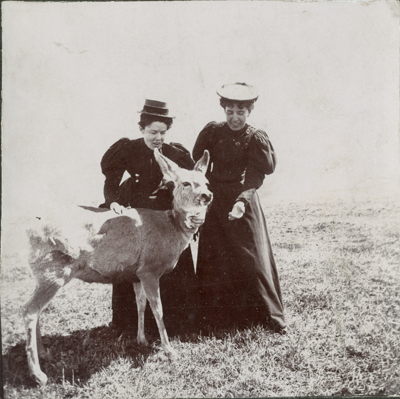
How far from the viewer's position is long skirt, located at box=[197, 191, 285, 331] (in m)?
5.30

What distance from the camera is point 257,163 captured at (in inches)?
208

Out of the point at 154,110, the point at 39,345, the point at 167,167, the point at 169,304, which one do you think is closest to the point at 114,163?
the point at 167,167

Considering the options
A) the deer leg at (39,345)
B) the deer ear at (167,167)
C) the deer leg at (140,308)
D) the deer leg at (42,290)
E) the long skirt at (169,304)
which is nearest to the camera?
the deer leg at (42,290)

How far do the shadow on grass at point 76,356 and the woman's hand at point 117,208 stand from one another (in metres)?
1.43

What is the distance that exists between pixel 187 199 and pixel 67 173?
146 centimetres

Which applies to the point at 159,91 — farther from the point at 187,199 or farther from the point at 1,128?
the point at 1,128

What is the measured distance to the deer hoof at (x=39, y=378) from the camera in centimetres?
468

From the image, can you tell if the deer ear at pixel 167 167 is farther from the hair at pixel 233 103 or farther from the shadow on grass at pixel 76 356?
the shadow on grass at pixel 76 356

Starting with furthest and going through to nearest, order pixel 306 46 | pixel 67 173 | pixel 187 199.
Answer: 1. pixel 306 46
2. pixel 67 173
3. pixel 187 199

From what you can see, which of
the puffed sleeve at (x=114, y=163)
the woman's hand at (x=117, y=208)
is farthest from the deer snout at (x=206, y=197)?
the puffed sleeve at (x=114, y=163)

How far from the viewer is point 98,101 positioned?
527cm

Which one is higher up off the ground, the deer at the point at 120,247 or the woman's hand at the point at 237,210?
the woman's hand at the point at 237,210

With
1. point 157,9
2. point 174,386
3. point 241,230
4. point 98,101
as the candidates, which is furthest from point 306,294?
point 157,9

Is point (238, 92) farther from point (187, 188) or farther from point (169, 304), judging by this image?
point (169, 304)
